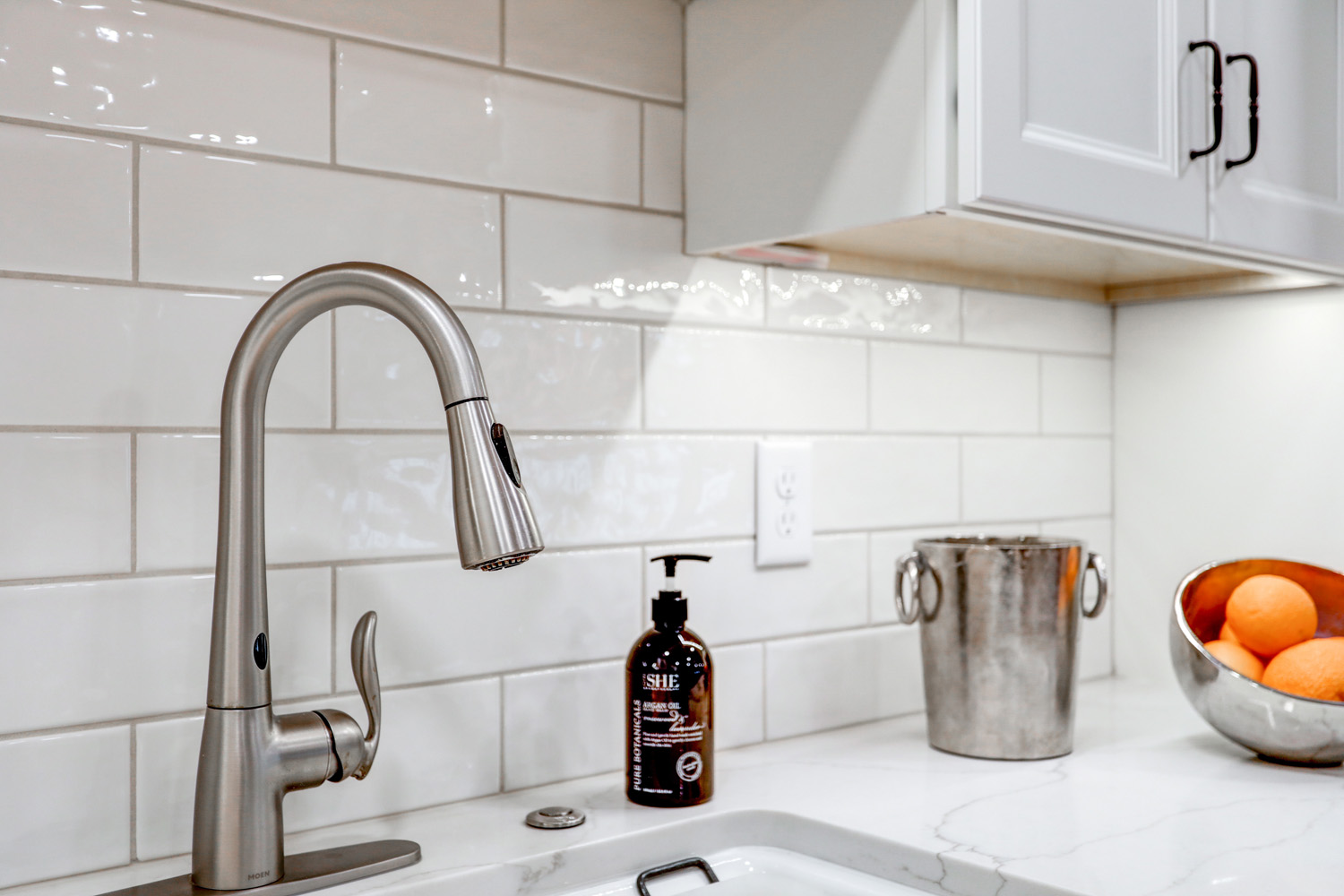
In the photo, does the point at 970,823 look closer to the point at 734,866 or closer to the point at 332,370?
the point at 734,866

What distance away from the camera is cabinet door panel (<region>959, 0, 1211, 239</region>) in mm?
879

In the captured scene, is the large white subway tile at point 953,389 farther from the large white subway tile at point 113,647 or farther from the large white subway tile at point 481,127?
the large white subway tile at point 113,647

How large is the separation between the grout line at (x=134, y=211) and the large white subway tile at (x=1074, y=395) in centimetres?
112

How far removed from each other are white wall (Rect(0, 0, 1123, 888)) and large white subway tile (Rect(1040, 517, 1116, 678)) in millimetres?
330

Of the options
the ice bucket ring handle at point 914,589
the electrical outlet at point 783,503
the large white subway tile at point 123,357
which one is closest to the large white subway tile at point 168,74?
the large white subway tile at point 123,357

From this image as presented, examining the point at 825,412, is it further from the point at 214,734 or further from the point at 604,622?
the point at 214,734

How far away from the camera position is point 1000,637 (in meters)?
1.08

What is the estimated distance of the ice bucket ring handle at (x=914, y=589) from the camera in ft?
3.67

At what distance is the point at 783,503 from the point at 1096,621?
638mm

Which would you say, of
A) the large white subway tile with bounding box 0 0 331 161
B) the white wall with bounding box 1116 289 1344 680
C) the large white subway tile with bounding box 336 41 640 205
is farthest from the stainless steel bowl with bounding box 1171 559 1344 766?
the large white subway tile with bounding box 0 0 331 161

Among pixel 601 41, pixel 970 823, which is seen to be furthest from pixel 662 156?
pixel 970 823

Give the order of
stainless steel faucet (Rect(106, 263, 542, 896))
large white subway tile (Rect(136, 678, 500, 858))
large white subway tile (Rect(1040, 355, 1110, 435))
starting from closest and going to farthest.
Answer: stainless steel faucet (Rect(106, 263, 542, 896)), large white subway tile (Rect(136, 678, 500, 858)), large white subway tile (Rect(1040, 355, 1110, 435))

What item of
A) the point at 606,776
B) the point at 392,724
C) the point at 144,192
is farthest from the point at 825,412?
the point at 144,192

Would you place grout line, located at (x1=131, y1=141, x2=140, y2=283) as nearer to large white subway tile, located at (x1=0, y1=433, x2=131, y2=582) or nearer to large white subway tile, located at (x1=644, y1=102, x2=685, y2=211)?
large white subway tile, located at (x1=0, y1=433, x2=131, y2=582)
